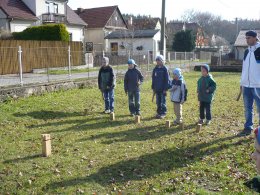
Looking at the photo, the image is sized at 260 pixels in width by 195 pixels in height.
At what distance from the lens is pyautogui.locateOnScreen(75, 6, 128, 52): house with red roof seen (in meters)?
50.7

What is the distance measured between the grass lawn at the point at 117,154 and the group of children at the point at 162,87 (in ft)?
1.44

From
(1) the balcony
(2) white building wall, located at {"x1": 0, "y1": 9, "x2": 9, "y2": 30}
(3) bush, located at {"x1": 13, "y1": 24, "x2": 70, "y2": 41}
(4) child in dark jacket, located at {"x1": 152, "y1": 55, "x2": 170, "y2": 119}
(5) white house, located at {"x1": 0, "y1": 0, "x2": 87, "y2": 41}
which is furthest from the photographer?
(1) the balcony

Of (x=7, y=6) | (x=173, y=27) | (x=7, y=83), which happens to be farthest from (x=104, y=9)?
(x=7, y=83)

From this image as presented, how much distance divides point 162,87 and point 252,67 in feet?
10.6

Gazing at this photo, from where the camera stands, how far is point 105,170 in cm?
599

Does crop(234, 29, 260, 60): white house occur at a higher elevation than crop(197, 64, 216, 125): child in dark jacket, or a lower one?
higher

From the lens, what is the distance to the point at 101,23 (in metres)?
50.9

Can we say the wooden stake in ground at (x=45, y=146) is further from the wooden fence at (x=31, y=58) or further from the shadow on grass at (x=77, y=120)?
the wooden fence at (x=31, y=58)

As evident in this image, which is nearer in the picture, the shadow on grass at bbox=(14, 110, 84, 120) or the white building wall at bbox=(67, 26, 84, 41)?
the shadow on grass at bbox=(14, 110, 84, 120)

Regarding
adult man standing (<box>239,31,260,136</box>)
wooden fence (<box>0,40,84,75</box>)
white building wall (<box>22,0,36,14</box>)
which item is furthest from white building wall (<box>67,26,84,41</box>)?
adult man standing (<box>239,31,260,136</box>)

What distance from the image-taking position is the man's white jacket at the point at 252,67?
728 centimetres

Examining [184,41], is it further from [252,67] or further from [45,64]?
[252,67]

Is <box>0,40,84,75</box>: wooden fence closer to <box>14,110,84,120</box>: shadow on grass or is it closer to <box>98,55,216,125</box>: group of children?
<box>14,110,84,120</box>: shadow on grass

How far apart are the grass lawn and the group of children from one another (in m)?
0.44
